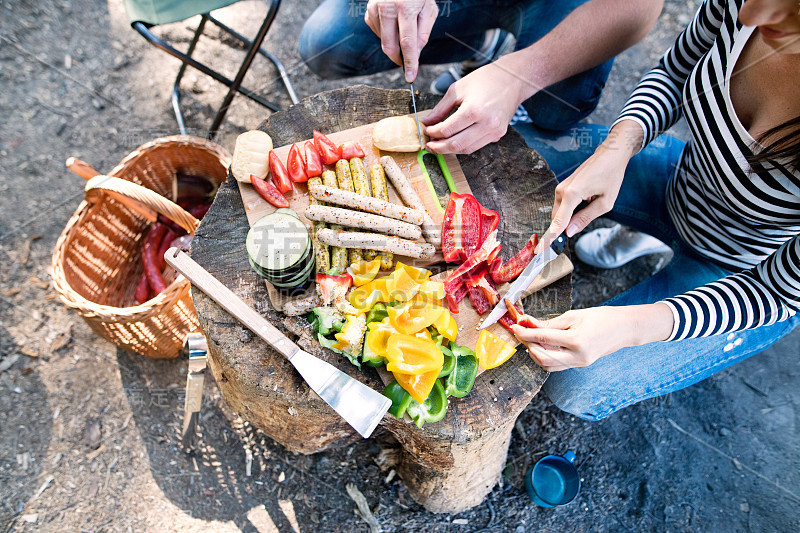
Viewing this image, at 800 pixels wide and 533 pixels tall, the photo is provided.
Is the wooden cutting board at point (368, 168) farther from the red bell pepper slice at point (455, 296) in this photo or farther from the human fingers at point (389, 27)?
the human fingers at point (389, 27)

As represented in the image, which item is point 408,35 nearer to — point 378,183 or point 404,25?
point 404,25

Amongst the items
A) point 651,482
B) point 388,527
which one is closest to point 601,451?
point 651,482

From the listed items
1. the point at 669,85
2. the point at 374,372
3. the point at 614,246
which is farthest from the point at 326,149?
the point at 614,246

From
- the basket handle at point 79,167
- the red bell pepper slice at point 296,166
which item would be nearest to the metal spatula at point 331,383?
the red bell pepper slice at point 296,166

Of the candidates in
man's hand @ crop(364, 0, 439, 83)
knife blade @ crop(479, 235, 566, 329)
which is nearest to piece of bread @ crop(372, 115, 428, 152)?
man's hand @ crop(364, 0, 439, 83)

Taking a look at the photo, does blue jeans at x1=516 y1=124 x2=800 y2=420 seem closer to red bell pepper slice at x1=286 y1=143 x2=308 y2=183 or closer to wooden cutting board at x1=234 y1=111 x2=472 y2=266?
wooden cutting board at x1=234 y1=111 x2=472 y2=266

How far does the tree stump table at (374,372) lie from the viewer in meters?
2.02

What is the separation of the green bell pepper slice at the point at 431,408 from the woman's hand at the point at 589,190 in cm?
78

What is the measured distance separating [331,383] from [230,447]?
4.91 feet

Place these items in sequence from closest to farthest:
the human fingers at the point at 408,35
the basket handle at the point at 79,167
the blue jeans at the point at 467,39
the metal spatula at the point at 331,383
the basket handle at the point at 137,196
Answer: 1. the metal spatula at the point at 331,383
2. the human fingers at the point at 408,35
3. the basket handle at the point at 137,196
4. the basket handle at the point at 79,167
5. the blue jeans at the point at 467,39

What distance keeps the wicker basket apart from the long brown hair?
2.66 m

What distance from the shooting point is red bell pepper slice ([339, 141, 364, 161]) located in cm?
235

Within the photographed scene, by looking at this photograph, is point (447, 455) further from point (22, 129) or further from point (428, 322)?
point (22, 129)

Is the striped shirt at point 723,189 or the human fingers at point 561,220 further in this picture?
the human fingers at point 561,220
